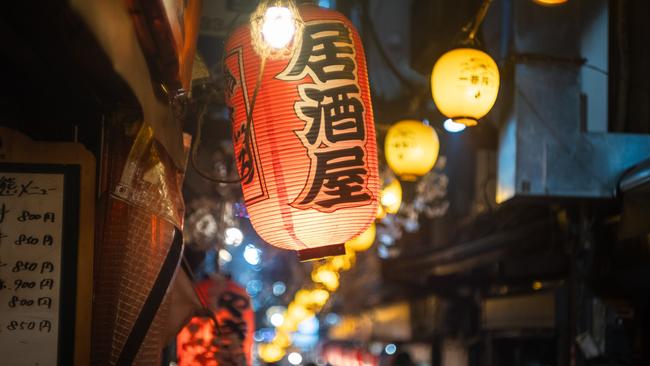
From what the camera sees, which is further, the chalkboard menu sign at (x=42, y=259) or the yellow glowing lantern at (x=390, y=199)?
the yellow glowing lantern at (x=390, y=199)

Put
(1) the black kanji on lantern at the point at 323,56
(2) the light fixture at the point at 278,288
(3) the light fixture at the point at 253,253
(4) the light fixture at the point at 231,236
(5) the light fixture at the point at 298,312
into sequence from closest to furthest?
(1) the black kanji on lantern at the point at 323,56
(3) the light fixture at the point at 253,253
(4) the light fixture at the point at 231,236
(5) the light fixture at the point at 298,312
(2) the light fixture at the point at 278,288

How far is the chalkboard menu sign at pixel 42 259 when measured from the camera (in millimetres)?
5047

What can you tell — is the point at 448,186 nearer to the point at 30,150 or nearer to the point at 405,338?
the point at 405,338

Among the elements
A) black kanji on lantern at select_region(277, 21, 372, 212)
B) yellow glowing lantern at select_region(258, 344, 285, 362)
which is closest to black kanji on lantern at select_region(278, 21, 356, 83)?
black kanji on lantern at select_region(277, 21, 372, 212)

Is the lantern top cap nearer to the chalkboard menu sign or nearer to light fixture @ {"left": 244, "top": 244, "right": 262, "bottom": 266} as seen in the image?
the chalkboard menu sign

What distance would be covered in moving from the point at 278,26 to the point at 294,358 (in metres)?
51.3

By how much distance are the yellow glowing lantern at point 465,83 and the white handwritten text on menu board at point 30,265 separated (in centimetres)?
656

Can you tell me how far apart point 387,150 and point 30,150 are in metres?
9.49

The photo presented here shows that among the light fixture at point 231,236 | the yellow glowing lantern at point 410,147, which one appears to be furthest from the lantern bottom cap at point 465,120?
the light fixture at point 231,236

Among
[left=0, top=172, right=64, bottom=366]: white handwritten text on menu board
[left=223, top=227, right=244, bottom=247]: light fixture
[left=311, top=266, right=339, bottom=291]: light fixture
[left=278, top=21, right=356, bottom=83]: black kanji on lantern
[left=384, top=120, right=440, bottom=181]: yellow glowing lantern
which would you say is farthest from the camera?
[left=311, top=266, right=339, bottom=291]: light fixture

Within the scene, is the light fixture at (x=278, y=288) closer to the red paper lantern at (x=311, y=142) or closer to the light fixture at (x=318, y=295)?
the light fixture at (x=318, y=295)

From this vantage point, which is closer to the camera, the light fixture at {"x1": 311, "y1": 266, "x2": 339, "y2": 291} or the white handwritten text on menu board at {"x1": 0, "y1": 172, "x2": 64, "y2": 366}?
the white handwritten text on menu board at {"x1": 0, "y1": 172, "x2": 64, "y2": 366}

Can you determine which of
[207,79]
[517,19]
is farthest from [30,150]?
[517,19]

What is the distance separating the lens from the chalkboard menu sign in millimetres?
5047
